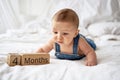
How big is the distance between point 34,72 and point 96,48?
530mm

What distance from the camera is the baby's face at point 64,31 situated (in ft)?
2.90

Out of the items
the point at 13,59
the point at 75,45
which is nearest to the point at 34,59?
the point at 13,59

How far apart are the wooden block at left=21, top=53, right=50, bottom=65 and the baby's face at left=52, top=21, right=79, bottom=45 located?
0.10m

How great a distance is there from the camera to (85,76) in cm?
74

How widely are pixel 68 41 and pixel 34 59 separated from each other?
174mm

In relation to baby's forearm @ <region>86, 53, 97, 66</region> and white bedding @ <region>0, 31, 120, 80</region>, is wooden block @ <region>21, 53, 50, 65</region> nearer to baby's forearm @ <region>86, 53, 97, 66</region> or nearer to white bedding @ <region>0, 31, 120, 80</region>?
white bedding @ <region>0, 31, 120, 80</region>

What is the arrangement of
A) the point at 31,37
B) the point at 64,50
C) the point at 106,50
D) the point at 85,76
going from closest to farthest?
the point at 85,76
the point at 64,50
the point at 106,50
the point at 31,37

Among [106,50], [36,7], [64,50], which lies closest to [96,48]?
[106,50]

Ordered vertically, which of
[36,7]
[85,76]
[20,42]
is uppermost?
[36,7]

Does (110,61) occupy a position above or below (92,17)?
below

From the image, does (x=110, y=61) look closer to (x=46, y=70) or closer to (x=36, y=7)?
(x=46, y=70)

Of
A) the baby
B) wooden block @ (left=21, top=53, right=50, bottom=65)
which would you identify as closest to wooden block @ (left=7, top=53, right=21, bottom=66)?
wooden block @ (left=21, top=53, right=50, bottom=65)

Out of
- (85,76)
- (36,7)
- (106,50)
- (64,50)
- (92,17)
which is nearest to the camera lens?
(85,76)

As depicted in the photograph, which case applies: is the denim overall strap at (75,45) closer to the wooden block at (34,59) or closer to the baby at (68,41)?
the baby at (68,41)
